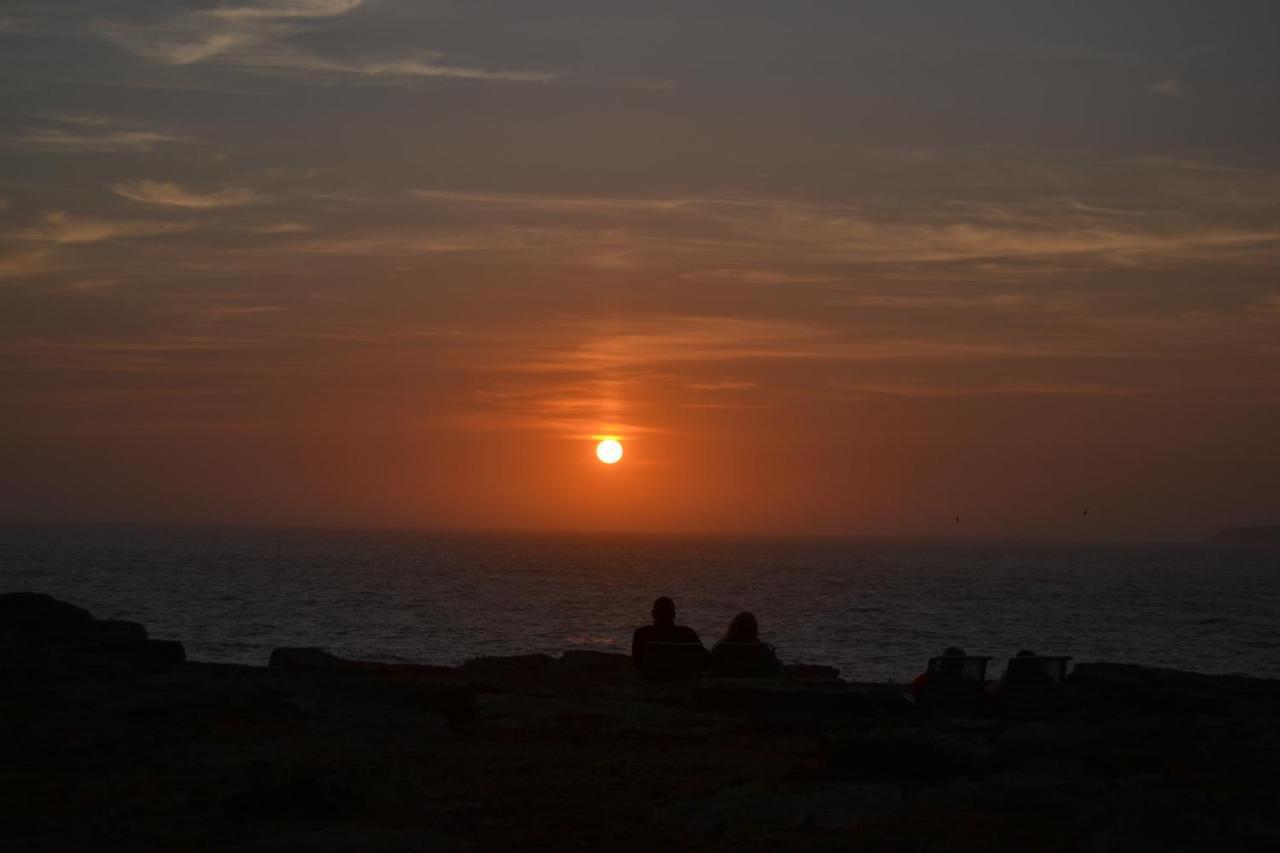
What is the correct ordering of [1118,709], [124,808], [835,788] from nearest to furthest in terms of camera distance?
[124,808] < [835,788] < [1118,709]

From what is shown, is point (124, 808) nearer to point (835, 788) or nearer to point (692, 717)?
point (835, 788)

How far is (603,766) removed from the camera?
11.6 meters

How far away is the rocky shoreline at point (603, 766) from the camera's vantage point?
8.96 m

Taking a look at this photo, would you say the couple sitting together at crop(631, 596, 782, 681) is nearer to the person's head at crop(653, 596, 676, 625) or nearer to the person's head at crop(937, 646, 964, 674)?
the person's head at crop(653, 596, 676, 625)

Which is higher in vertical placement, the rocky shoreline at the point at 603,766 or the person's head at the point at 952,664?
the person's head at the point at 952,664

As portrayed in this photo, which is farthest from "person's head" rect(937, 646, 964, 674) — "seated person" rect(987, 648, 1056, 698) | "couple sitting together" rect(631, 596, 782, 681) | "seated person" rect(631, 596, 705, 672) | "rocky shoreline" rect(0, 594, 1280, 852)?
"seated person" rect(631, 596, 705, 672)

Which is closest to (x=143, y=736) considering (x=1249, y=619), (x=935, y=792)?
(x=935, y=792)

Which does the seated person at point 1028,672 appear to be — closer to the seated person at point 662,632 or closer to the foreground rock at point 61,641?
the seated person at point 662,632

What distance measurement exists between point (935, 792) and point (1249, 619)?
3115 inches

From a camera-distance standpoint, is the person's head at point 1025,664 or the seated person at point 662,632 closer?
the person's head at point 1025,664

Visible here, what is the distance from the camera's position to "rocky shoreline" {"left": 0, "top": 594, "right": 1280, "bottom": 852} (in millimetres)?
8961

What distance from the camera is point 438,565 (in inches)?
5497

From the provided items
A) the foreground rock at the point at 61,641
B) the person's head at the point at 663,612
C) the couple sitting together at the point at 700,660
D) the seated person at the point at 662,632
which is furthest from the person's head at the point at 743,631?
the foreground rock at the point at 61,641

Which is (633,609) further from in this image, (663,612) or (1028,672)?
(1028,672)
